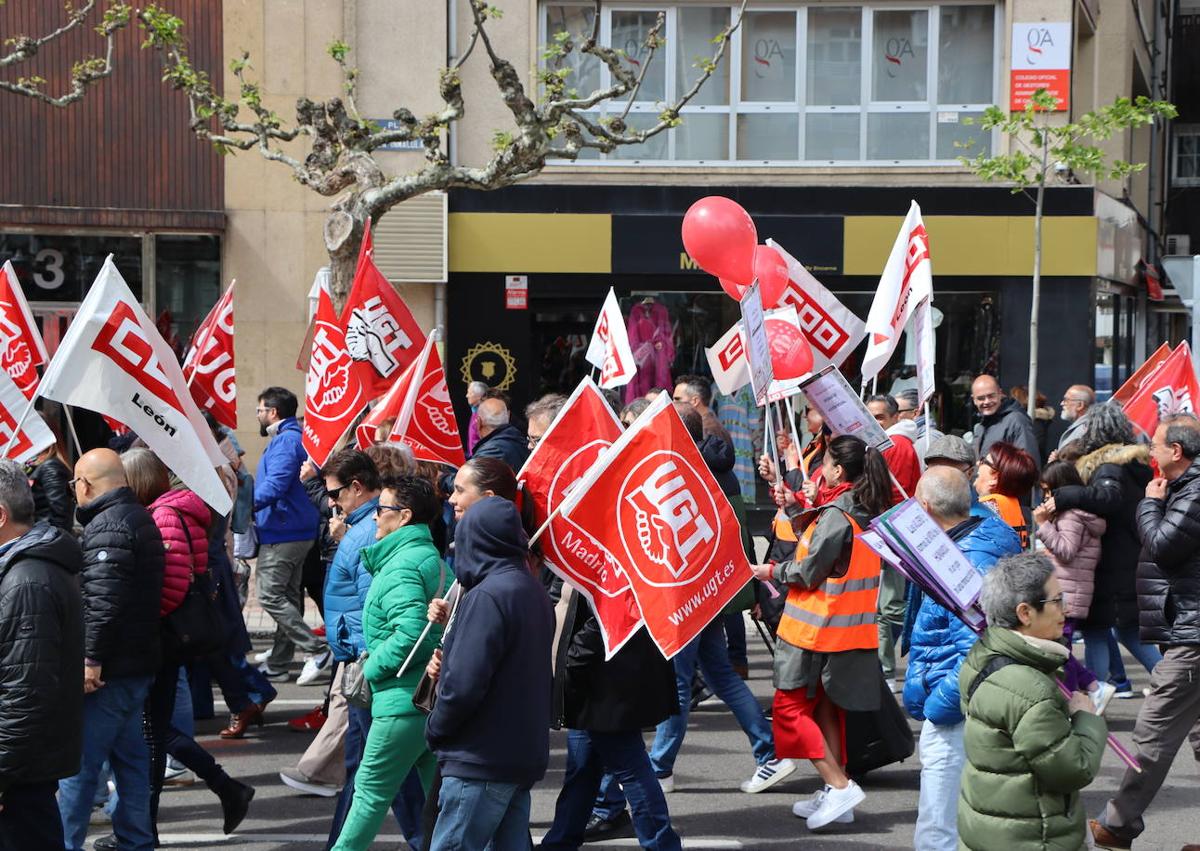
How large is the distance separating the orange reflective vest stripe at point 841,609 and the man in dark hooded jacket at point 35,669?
3.24m

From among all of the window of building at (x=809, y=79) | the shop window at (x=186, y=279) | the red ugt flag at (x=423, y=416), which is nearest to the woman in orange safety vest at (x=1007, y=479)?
the red ugt flag at (x=423, y=416)

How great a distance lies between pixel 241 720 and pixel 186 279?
9872 millimetres

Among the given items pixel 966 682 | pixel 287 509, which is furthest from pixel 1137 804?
pixel 287 509

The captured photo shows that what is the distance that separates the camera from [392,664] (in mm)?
5715

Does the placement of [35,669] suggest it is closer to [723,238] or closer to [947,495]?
[947,495]

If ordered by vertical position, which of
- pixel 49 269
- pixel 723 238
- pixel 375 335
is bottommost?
pixel 375 335

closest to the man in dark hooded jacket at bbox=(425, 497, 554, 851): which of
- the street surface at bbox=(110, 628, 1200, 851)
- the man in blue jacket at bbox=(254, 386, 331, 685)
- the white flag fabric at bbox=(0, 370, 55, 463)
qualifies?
the street surface at bbox=(110, 628, 1200, 851)

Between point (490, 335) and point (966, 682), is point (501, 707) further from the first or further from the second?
point (490, 335)

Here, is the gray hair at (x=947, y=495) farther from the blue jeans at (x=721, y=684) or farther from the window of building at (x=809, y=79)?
the window of building at (x=809, y=79)

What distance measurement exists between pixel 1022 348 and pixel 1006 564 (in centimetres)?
1357

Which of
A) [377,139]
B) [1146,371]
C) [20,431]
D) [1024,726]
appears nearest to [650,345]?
[377,139]

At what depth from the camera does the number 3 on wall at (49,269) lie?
1733 centimetres

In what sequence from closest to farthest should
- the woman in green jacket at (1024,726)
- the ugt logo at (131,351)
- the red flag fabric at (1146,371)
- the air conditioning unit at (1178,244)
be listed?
1. the woman in green jacket at (1024,726)
2. the ugt logo at (131,351)
3. the red flag fabric at (1146,371)
4. the air conditioning unit at (1178,244)

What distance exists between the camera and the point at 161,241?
17594mm
